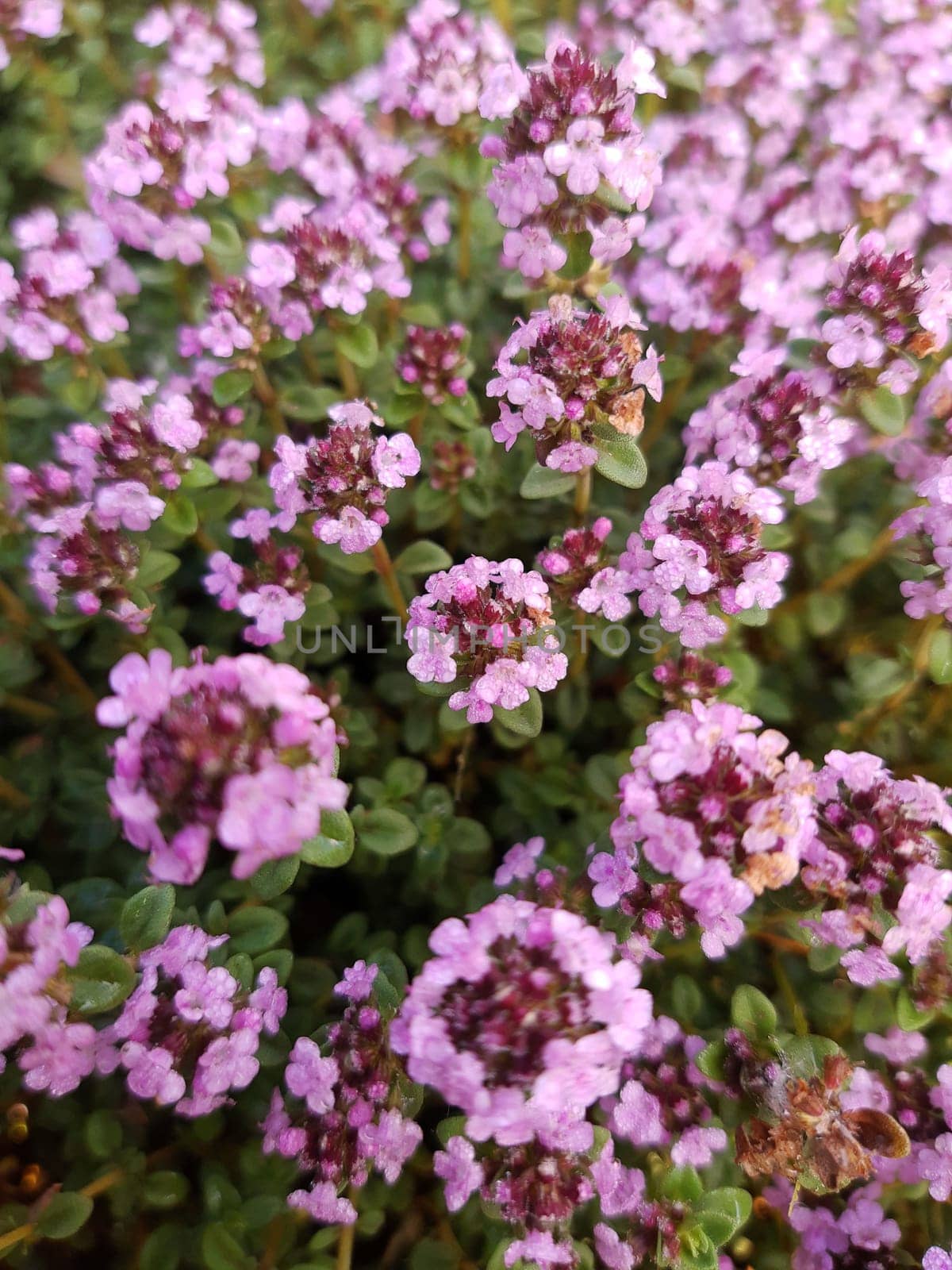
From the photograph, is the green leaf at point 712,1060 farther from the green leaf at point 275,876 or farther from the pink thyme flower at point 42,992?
the pink thyme flower at point 42,992

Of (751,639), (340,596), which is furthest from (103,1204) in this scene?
(751,639)

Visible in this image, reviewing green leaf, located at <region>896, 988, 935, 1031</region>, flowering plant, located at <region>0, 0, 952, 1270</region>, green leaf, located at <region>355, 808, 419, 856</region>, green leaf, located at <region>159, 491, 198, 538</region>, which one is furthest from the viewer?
green leaf, located at <region>159, 491, 198, 538</region>

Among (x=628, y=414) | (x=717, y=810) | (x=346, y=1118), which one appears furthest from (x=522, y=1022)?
(x=628, y=414)

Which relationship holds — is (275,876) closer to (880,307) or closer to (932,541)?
(932,541)

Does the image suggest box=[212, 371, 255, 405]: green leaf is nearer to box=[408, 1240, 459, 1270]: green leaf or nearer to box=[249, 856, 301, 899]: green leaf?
box=[249, 856, 301, 899]: green leaf

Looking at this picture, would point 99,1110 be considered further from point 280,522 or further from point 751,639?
point 751,639

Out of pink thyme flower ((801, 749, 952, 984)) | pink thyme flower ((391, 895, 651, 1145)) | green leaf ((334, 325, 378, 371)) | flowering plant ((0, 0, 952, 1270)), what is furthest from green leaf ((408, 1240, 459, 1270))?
green leaf ((334, 325, 378, 371))

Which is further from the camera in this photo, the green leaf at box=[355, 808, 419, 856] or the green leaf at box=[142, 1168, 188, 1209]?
the green leaf at box=[355, 808, 419, 856]

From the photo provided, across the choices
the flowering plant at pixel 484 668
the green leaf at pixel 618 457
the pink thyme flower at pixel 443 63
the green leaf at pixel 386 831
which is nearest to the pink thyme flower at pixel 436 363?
the flowering plant at pixel 484 668
